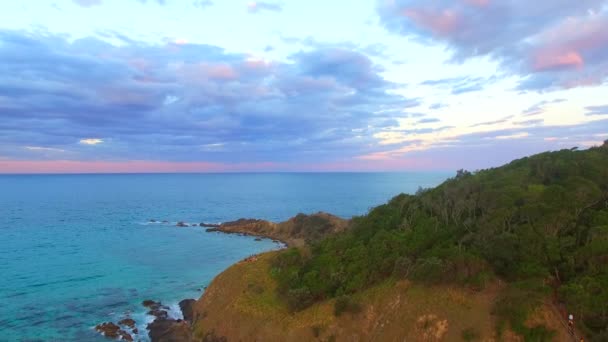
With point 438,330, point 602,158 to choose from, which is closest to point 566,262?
point 438,330

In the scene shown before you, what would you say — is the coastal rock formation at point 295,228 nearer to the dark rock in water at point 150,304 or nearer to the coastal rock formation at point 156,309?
the dark rock in water at point 150,304

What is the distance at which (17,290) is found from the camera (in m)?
45.6

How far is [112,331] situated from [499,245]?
31.2 meters

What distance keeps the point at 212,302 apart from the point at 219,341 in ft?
14.5

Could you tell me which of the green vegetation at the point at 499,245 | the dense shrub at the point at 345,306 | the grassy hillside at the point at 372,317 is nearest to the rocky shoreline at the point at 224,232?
the grassy hillside at the point at 372,317

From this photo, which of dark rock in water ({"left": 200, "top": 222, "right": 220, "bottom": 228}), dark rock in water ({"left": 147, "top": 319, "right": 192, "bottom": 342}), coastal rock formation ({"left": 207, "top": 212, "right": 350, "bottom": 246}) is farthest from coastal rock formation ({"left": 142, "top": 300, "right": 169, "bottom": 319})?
dark rock in water ({"left": 200, "top": 222, "right": 220, "bottom": 228})

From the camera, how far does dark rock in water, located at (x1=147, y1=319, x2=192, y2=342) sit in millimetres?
33938

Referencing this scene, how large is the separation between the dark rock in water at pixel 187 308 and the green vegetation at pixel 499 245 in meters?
10.6

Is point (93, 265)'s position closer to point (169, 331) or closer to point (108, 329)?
point (108, 329)

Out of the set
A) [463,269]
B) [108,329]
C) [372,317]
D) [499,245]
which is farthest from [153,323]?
[499,245]

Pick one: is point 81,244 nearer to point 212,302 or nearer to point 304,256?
point 212,302

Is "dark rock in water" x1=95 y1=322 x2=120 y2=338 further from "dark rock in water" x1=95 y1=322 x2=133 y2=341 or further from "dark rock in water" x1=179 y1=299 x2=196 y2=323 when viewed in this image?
"dark rock in water" x1=179 y1=299 x2=196 y2=323

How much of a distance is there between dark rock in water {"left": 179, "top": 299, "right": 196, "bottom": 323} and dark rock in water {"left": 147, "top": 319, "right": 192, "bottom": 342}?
1.16m

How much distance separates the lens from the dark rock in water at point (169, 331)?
3394 cm
